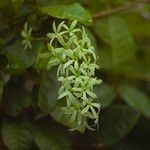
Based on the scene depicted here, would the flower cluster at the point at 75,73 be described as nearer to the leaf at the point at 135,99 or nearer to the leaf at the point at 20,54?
the leaf at the point at 20,54

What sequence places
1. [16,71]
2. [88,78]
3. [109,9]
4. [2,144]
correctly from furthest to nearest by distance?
[109,9], [2,144], [16,71], [88,78]

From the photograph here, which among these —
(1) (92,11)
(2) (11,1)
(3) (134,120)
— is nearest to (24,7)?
(2) (11,1)

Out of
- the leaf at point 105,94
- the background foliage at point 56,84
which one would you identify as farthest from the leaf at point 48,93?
the leaf at point 105,94

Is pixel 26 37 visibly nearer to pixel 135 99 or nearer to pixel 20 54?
pixel 20 54

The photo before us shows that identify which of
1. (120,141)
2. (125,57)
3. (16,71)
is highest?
(16,71)

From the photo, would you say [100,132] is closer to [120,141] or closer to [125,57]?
[120,141]

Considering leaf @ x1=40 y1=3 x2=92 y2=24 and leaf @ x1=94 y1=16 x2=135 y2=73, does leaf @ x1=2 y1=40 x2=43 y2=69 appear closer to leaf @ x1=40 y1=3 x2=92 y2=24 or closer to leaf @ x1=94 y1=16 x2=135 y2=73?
leaf @ x1=40 y1=3 x2=92 y2=24
